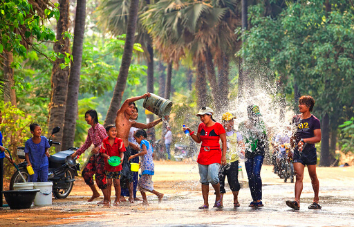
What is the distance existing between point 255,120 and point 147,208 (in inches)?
93.7

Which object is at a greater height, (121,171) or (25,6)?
(25,6)

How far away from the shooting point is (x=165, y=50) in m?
30.2

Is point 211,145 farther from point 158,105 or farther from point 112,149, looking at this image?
point 112,149

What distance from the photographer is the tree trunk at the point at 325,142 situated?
1170 inches

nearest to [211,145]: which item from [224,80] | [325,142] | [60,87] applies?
[60,87]

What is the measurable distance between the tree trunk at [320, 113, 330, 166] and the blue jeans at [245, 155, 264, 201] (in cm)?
2038

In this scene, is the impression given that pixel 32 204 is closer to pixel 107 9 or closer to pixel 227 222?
pixel 227 222

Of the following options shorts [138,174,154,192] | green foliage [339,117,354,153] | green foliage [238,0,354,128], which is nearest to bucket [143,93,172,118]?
shorts [138,174,154,192]

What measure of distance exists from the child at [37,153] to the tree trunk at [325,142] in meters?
20.9

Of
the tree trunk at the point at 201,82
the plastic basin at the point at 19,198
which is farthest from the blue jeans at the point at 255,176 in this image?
the tree trunk at the point at 201,82

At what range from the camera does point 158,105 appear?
1024 centimetres

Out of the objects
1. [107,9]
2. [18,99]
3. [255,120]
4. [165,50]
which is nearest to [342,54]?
[165,50]

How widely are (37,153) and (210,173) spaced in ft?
11.5

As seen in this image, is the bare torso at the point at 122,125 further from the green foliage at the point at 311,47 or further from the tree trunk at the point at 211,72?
the tree trunk at the point at 211,72
